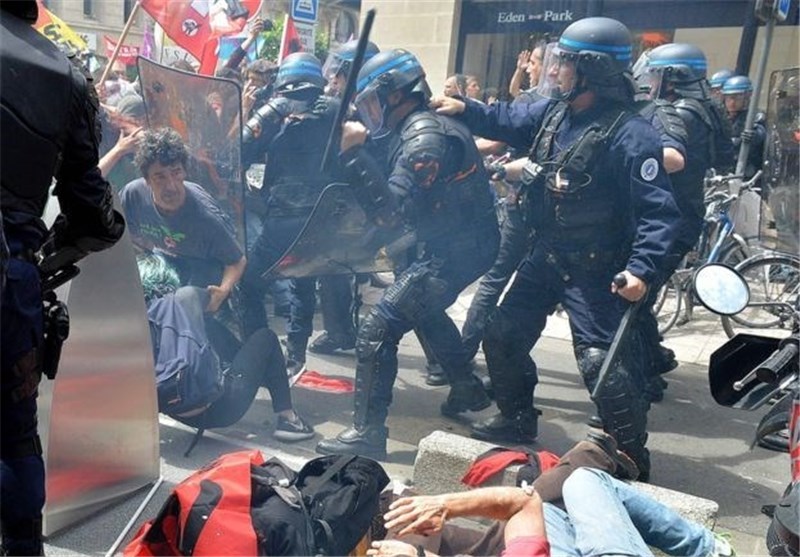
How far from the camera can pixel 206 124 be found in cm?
396

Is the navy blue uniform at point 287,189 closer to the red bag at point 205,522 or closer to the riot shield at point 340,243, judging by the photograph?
the riot shield at point 340,243

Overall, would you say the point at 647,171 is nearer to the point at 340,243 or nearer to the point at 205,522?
the point at 340,243

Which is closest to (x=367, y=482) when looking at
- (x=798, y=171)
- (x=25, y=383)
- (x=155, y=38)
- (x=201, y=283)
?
(x=25, y=383)

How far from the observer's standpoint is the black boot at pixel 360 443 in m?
3.67

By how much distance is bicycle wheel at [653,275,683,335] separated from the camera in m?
5.82

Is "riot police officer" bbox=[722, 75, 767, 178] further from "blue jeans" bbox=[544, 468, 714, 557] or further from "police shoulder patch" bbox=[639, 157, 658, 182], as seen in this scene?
"blue jeans" bbox=[544, 468, 714, 557]

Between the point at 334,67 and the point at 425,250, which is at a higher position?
the point at 334,67

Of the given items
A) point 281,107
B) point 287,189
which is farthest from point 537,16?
point 287,189

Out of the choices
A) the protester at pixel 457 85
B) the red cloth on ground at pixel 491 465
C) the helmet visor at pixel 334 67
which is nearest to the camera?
the red cloth on ground at pixel 491 465

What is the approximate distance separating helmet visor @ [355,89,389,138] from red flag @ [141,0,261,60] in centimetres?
275

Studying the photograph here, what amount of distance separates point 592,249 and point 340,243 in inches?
54.2

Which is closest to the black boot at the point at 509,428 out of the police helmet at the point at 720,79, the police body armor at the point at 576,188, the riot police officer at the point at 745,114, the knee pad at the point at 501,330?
the knee pad at the point at 501,330

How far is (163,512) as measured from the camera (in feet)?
7.23

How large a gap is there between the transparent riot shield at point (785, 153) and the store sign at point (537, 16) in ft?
15.0
